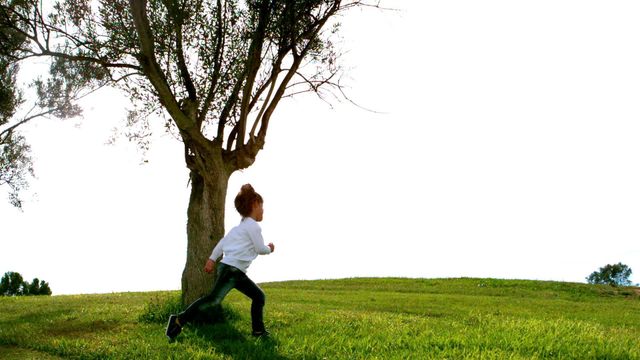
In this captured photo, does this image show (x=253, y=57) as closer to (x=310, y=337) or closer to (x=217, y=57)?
(x=217, y=57)

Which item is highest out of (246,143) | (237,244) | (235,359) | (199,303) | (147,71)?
(147,71)

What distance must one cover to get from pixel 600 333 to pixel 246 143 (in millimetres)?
9233

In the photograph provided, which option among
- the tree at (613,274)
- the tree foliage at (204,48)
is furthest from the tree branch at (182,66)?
the tree at (613,274)

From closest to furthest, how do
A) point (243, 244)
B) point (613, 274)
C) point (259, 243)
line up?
point (259, 243) < point (243, 244) < point (613, 274)

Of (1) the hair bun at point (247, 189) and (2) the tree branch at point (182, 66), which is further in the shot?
(2) the tree branch at point (182, 66)

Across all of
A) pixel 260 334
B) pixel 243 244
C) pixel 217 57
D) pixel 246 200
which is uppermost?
pixel 217 57

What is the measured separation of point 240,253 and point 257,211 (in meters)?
0.83

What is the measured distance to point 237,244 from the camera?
1091cm

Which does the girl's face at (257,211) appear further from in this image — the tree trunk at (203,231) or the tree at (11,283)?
the tree at (11,283)

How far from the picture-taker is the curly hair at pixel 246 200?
11.1 metres

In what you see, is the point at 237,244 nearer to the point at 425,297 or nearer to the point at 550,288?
the point at 425,297

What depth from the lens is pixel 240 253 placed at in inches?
428

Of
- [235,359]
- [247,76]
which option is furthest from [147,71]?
[235,359]

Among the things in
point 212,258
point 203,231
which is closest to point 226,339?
point 212,258
